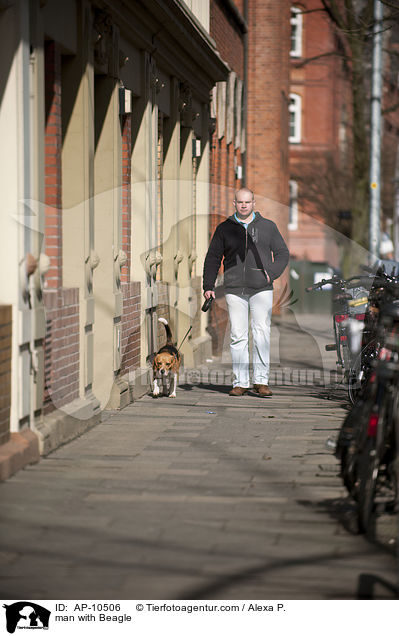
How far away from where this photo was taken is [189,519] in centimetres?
586

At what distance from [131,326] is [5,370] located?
4063mm

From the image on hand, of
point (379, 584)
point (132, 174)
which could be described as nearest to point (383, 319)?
point (379, 584)

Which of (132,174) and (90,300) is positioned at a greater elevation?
(132,174)

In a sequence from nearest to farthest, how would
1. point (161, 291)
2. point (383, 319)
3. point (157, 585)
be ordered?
point (157, 585) < point (383, 319) < point (161, 291)

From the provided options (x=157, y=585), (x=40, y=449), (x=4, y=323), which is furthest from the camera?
(x=40, y=449)

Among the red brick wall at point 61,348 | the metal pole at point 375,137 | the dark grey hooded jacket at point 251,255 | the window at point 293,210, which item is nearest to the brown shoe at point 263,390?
the dark grey hooded jacket at point 251,255

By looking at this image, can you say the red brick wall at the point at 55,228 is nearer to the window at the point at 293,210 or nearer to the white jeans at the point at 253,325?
the white jeans at the point at 253,325

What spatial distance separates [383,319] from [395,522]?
1.09 m

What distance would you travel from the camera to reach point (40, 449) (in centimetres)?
744

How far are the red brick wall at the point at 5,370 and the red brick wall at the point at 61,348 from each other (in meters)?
0.85

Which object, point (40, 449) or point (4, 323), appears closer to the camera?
point (4, 323)

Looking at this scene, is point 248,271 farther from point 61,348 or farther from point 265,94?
point 265,94

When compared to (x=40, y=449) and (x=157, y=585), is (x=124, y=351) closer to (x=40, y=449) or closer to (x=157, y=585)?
(x=40, y=449)

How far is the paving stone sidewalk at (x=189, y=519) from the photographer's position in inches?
184
